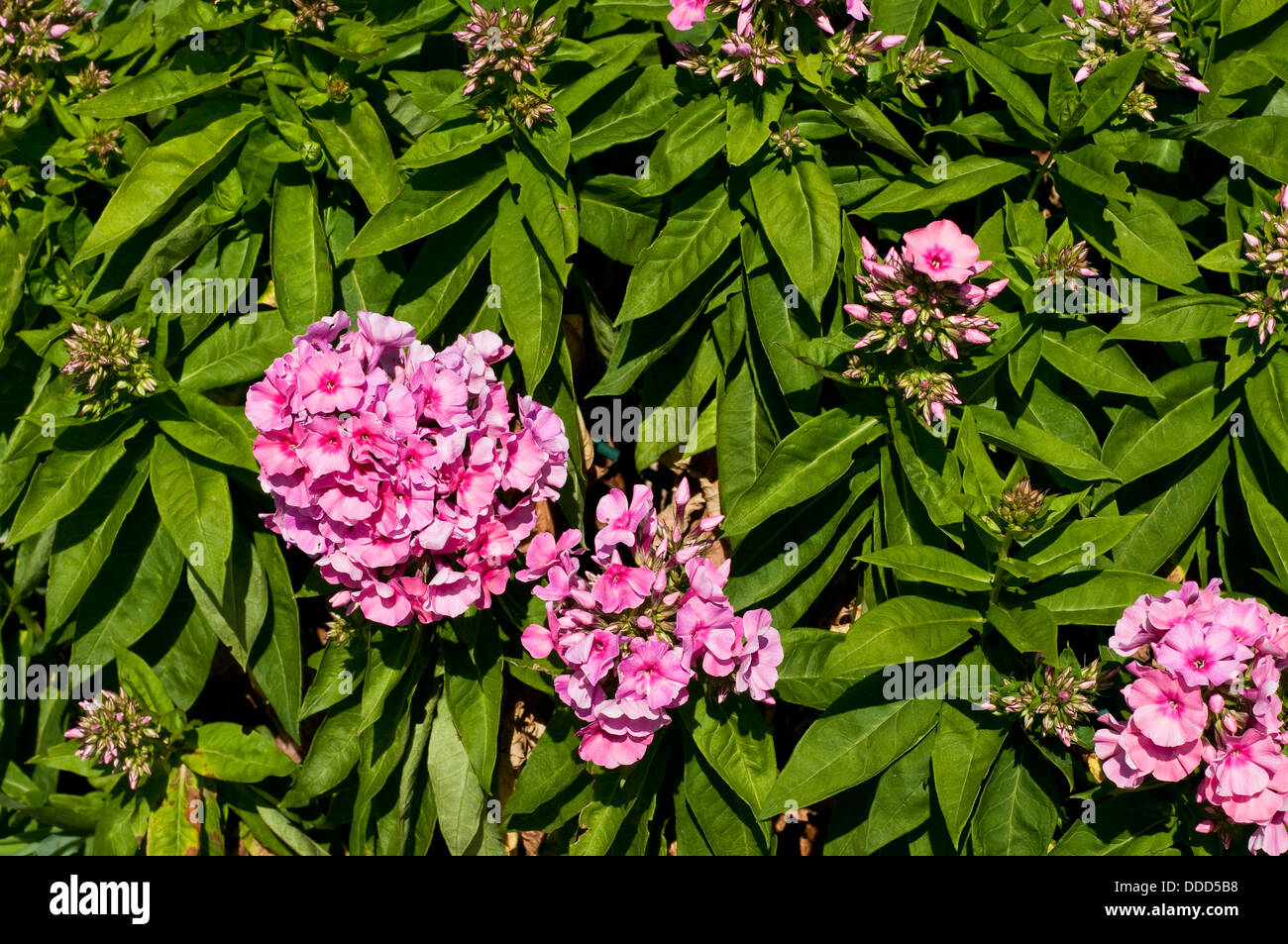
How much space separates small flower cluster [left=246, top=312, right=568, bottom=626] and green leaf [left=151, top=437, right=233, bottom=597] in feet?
1.00

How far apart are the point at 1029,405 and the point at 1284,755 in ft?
3.89

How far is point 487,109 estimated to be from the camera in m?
3.48

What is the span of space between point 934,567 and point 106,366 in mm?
2605

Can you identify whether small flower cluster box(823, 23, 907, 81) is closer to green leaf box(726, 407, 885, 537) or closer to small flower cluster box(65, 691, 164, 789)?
green leaf box(726, 407, 885, 537)

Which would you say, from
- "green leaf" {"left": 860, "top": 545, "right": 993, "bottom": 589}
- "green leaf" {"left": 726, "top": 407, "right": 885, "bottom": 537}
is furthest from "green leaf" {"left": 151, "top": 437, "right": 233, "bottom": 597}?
"green leaf" {"left": 860, "top": 545, "right": 993, "bottom": 589}

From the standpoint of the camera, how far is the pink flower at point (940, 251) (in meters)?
3.06

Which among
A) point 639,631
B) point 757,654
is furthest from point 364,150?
point 757,654

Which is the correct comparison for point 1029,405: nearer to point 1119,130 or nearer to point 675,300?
point 1119,130

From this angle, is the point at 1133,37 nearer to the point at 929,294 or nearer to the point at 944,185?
the point at 944,185

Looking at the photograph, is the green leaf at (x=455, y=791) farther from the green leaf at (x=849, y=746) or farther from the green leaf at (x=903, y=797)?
the green leaf at (x=903, y=797)

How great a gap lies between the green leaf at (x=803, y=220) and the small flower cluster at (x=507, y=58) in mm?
720

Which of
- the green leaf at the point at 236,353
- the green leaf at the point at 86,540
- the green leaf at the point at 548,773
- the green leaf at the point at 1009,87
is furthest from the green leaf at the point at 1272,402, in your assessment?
the green leaf at the point at 86,540

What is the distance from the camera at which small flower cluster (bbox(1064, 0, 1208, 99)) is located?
10.8ft

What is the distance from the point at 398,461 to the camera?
3105 millimetres
